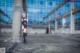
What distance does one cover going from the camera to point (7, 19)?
116 ft

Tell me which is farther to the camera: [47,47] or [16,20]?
[16,20]

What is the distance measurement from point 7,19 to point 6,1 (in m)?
5.25

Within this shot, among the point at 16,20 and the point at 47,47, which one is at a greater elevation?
the point at 16,20

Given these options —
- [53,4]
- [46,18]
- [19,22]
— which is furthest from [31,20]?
[19,22]

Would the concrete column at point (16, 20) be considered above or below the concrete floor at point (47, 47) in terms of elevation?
above

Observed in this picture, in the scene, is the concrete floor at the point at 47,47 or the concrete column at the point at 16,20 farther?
the concrete column at the point at 16,20

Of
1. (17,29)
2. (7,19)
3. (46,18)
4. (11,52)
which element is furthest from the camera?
(46,18)

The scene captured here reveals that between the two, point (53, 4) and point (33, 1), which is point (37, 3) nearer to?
point (33, 1)

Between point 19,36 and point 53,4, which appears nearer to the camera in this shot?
point 19,36

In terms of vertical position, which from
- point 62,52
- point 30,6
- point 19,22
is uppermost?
point 30,6

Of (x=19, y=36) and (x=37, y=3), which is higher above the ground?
(x=37, y=3)

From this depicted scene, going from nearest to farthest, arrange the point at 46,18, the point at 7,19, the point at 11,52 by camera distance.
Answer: the point at 11,52 → the point at 7,19 → the point at 46,18

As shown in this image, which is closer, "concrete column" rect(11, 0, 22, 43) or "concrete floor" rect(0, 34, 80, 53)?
"concrete floor" rect(0, 34, 80, 53)

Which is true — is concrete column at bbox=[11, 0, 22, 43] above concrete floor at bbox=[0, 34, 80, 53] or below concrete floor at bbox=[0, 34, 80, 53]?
above
